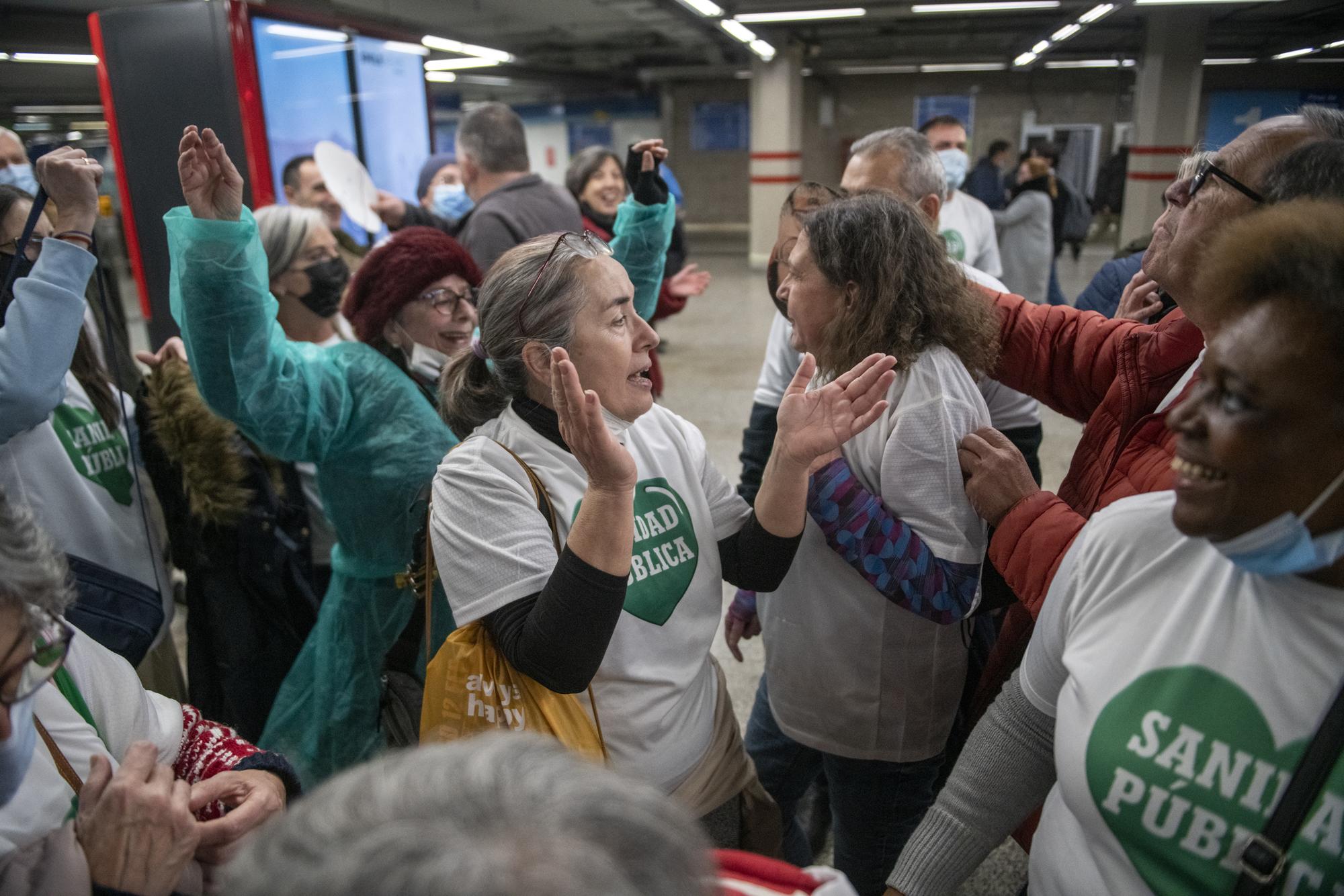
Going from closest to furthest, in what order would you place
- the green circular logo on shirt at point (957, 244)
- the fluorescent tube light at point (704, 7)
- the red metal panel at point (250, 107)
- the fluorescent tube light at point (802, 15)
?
the red metal panel at point (250, 107) < the green circular logo on shirt at point (957, 244) < the fluorescent tube light at point (704, 7) < the fluorescent tube light at point (802, 15)

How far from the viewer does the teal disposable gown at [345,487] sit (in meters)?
1.72

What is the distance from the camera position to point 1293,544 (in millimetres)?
774

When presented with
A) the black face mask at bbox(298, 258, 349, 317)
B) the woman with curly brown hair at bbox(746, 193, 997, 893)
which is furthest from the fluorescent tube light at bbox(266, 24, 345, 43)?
the woman with curly brown hair at bbox(746, 193, 997, 893)

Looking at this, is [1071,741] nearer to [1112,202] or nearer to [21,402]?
[21,402]

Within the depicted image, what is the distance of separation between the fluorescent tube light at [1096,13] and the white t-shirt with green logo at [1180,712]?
32.4 ft

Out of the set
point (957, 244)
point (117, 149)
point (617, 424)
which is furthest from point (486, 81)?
point (617, 424)

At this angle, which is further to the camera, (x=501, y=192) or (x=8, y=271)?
(x=501, y=192)

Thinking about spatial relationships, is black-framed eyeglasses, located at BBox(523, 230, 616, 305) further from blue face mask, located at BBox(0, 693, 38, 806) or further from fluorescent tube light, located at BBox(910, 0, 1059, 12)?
fluorescent tube light, located at BBox(910, 0, 1059, 12)

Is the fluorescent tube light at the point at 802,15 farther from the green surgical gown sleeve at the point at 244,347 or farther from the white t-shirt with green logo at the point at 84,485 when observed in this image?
the white t-shirt with green logo at the point at 84,485

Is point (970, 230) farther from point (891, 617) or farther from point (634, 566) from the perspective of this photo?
point (634, 566)

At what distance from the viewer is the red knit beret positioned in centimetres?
197

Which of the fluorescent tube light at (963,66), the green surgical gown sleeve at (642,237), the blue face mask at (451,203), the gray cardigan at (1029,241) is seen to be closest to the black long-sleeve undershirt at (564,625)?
the green surgical gown sleeve at (642,237)

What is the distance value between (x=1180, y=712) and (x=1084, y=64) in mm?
17927

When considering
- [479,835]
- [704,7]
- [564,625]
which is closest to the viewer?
[479,835]
